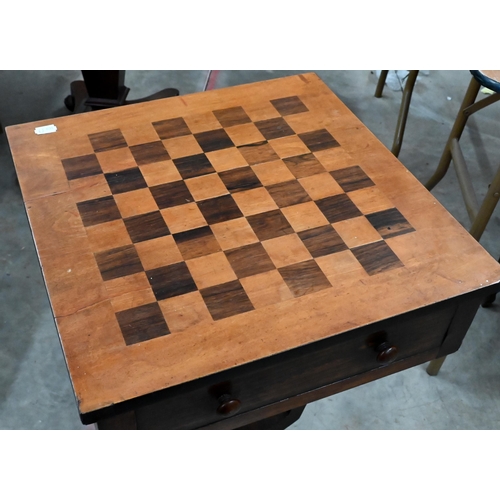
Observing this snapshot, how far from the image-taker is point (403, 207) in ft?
4.66

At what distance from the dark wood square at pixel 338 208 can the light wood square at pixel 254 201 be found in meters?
0.11

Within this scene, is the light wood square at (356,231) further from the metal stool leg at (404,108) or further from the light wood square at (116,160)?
the metal stool leg at (404,108)

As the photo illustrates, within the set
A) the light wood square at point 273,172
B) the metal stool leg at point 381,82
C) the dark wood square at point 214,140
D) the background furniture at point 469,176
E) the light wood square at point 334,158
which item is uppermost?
the light wood square at point 334,158

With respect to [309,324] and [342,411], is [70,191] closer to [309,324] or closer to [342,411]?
[309,324]

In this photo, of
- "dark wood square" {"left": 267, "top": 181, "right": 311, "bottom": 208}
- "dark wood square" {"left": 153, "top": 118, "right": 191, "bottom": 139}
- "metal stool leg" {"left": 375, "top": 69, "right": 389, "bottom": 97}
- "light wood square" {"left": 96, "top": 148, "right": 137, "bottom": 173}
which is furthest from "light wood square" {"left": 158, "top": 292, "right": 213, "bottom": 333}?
"metal stool leg" {"left": 375, "top": 69, "right": 389, "bottom": 97}

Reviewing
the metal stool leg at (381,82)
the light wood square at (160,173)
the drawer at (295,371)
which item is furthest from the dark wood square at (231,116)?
the metal stool leg at (381,82)

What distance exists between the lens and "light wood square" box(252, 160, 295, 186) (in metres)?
1.47

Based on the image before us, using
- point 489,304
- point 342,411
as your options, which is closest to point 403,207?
point 342,411

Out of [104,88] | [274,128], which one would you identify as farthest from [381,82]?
[274,128]

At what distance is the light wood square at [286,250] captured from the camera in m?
1.28

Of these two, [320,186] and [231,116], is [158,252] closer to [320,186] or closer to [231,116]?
[320,186]

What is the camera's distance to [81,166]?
1.49m

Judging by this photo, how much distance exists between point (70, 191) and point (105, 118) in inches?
11.8

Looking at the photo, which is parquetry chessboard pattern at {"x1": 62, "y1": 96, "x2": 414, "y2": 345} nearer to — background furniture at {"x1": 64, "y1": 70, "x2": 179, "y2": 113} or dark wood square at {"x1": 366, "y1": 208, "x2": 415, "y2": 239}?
dark wood square at {"x1": 366, "y1": 208, "x2": 415, "y2": 239}
